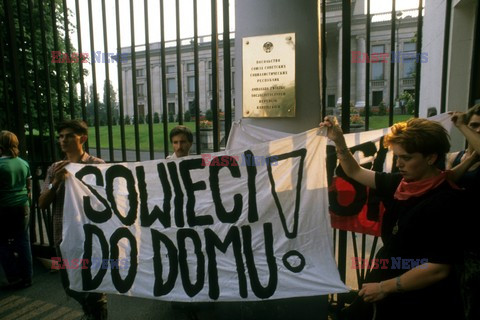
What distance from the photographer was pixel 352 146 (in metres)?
2.82

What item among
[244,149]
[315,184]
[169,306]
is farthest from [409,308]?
[169,306]

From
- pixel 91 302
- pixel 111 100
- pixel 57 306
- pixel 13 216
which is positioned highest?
pixel 111 100

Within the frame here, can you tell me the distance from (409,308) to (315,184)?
1.08 m

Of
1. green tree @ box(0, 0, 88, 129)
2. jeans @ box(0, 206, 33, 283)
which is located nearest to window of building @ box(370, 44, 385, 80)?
green tree @ box(0, 0, 88, 129)

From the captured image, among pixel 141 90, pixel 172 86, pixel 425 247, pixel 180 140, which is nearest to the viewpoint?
pixel 425 247

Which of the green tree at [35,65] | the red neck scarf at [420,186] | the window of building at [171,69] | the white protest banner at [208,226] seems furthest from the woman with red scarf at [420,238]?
the window of building at [171,69]

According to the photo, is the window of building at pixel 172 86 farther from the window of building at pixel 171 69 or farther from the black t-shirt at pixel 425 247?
the black t-shirt at pixel 425 247

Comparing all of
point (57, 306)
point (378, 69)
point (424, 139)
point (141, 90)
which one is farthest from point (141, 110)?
point (424, 139)

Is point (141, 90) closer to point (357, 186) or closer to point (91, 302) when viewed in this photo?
point (91, 302)

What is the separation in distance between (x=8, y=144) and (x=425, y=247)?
4.53 m

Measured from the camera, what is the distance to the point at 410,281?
1.83 meters

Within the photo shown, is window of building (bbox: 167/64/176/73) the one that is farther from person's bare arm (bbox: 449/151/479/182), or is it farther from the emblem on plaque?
person's bare arm (bbox: 449/151/479/182)

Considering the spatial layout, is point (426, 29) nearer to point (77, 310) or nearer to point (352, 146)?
point (352, 146)

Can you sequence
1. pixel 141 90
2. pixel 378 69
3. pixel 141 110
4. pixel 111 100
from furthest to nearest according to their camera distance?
pixel 141 110, pixel 141 90, pixel 378 69, pixel 111 100
